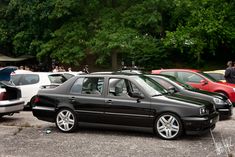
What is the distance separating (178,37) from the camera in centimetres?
2909

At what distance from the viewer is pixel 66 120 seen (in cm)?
946

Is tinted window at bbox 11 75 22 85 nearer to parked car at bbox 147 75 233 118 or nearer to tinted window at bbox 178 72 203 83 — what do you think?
parked car at bbox 147 75 233 118

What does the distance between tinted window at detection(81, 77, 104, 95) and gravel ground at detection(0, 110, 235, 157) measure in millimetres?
829

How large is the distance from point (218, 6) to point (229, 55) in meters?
10.5

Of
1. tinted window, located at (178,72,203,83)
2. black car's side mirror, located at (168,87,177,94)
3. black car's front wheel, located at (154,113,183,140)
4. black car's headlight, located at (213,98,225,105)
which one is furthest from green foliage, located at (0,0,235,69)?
black car's front wheel, located at (154,113,183,140)

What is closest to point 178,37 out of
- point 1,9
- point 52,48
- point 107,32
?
point 107,32

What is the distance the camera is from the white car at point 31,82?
45.2 ft

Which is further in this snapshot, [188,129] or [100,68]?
[100,68]

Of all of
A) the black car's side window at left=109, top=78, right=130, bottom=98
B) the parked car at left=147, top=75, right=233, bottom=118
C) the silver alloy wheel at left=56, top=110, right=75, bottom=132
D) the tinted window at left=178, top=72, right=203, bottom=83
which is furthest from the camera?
the tinted window at left=178, top=72, right=203, bottom=83

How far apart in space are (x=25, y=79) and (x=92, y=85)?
543 centimetres

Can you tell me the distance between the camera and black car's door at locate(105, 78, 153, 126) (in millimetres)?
8648

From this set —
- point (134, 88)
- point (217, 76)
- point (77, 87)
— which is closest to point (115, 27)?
point (217, 76)

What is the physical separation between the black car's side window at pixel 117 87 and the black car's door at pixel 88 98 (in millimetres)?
238

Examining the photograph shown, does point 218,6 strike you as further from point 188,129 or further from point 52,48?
point 188,129
